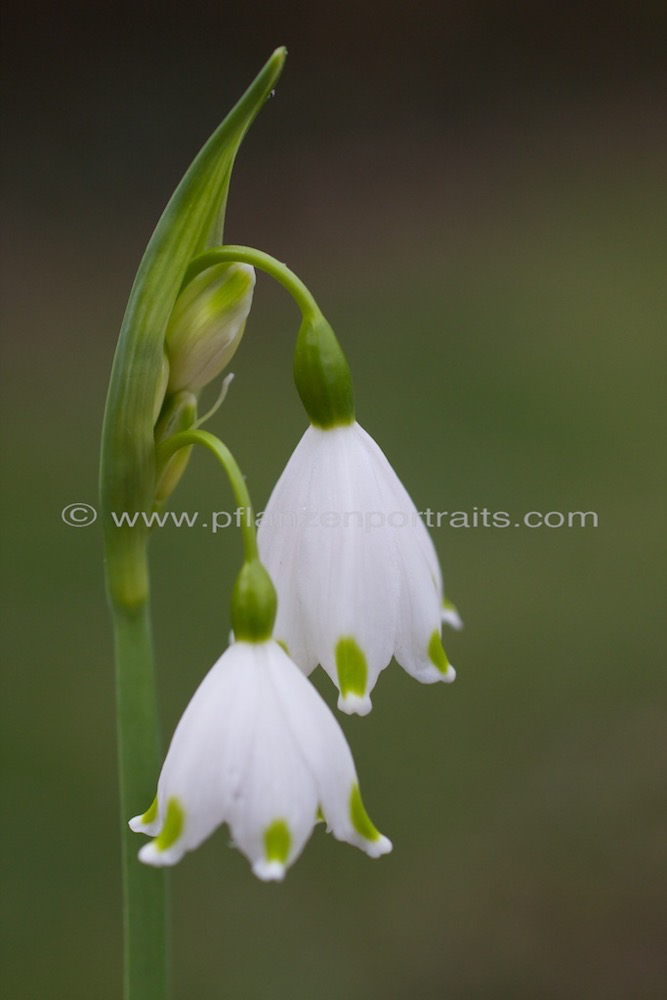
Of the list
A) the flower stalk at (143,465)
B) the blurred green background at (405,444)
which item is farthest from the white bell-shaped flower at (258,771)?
the blurred green background at (405,444)

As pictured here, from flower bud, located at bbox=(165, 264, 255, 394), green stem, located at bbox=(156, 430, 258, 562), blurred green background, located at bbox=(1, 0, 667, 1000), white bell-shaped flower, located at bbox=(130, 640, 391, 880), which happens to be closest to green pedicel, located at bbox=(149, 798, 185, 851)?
white bell-shaped flower, located at bbox=(130, 640, 391, 880)

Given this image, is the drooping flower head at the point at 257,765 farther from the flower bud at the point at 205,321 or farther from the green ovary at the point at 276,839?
the flower bud at the point at 205,321

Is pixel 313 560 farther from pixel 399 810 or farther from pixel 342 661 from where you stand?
pixel 399 810

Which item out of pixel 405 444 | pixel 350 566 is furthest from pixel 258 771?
pixel 405 444

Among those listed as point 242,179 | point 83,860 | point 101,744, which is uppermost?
point 242,179

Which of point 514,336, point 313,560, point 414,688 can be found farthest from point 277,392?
point 313,560

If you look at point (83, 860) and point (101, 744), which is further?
point (101, 744)

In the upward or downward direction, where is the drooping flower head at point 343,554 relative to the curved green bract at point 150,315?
downward

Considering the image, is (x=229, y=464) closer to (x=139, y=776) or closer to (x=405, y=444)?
(x=139, y=776)
